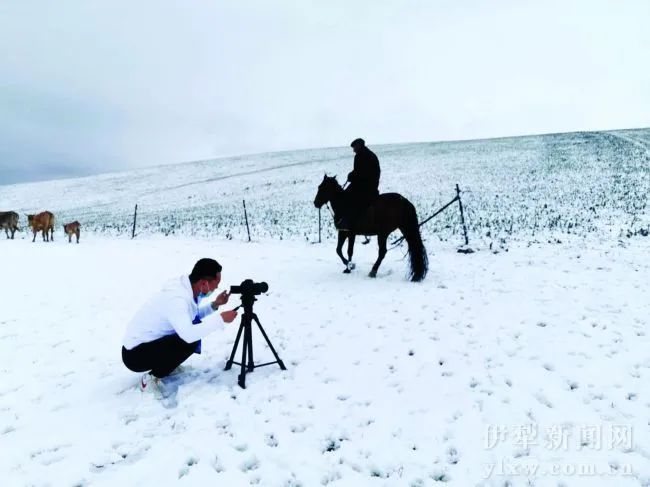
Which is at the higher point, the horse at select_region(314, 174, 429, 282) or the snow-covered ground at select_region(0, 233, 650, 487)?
the horse at select_region(314, 174, 429, 282)

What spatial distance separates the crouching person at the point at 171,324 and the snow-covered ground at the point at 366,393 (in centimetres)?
→ 46

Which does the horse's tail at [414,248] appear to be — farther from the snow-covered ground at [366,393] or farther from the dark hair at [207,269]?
the dark hair at [207,269]

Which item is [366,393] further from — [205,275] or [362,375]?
[205,275]

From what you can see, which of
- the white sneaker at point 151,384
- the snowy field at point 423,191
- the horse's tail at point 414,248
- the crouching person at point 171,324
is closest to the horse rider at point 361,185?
the horse's tail at point 414,248

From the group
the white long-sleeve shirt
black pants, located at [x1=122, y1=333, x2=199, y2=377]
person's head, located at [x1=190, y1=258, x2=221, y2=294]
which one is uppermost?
person's head, located at [x1=190, y1=258, x2=221, y2=294]

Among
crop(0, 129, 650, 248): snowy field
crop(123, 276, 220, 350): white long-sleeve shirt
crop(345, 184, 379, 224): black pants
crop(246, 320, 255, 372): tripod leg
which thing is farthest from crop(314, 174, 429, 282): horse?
crop(123, 276, 220, 350): white long-sleeve shirt

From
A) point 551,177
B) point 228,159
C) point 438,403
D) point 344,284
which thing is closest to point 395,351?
point 438,403

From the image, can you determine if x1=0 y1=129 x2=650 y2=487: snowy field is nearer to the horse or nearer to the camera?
the horse

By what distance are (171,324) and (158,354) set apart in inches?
21.9

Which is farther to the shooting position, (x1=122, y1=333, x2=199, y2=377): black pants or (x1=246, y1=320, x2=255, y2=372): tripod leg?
(x1=246, y1=320, x2=255, y2=372): tripod leg

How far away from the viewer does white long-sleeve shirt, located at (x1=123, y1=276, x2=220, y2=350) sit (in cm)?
501

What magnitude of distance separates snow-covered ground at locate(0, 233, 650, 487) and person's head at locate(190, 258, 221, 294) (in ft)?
4.92

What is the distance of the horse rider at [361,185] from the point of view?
10875 millimetres

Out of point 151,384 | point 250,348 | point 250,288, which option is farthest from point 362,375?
point 151,384
